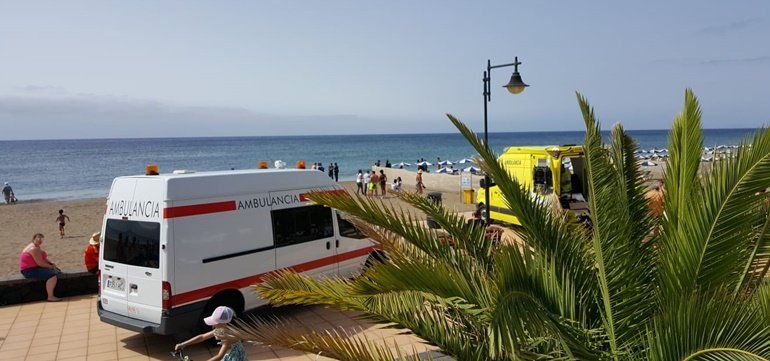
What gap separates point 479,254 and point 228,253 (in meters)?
4.25

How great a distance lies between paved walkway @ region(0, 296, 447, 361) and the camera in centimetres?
708

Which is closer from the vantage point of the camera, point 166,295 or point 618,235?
point 618,235

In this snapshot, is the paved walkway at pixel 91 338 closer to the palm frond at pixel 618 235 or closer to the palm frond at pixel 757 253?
the palm frond at pixel 618 235

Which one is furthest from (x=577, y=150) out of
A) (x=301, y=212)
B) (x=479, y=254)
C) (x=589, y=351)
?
(x=589, y=351)

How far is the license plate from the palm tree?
4.45 metres

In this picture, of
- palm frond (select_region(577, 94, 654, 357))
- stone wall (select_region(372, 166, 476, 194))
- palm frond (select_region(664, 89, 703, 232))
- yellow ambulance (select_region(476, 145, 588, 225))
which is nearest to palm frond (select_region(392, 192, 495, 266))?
palm frond (select_region(577, 94, 654, 357))

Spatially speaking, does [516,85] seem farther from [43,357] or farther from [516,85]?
[43,357]

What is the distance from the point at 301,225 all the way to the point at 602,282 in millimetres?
5741

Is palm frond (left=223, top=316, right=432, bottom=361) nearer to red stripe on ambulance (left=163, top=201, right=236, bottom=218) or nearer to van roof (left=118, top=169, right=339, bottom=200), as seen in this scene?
red stripe on ambulance (left=163, top=201, right=236, bottom=218)

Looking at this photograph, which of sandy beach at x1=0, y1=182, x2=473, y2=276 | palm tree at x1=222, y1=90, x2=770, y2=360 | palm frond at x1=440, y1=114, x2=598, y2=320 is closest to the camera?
palm tree at x1=222, y1=90, x2=770, y2=360

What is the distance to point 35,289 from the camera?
31.3 feet

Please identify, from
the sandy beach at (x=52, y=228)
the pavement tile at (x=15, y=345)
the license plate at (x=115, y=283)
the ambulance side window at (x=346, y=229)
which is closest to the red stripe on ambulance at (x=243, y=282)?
the ambulance side window at (x=346, y=229)

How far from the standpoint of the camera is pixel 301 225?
8445 millimetres

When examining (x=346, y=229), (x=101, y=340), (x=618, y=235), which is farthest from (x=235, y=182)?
(x=618, y=235)
